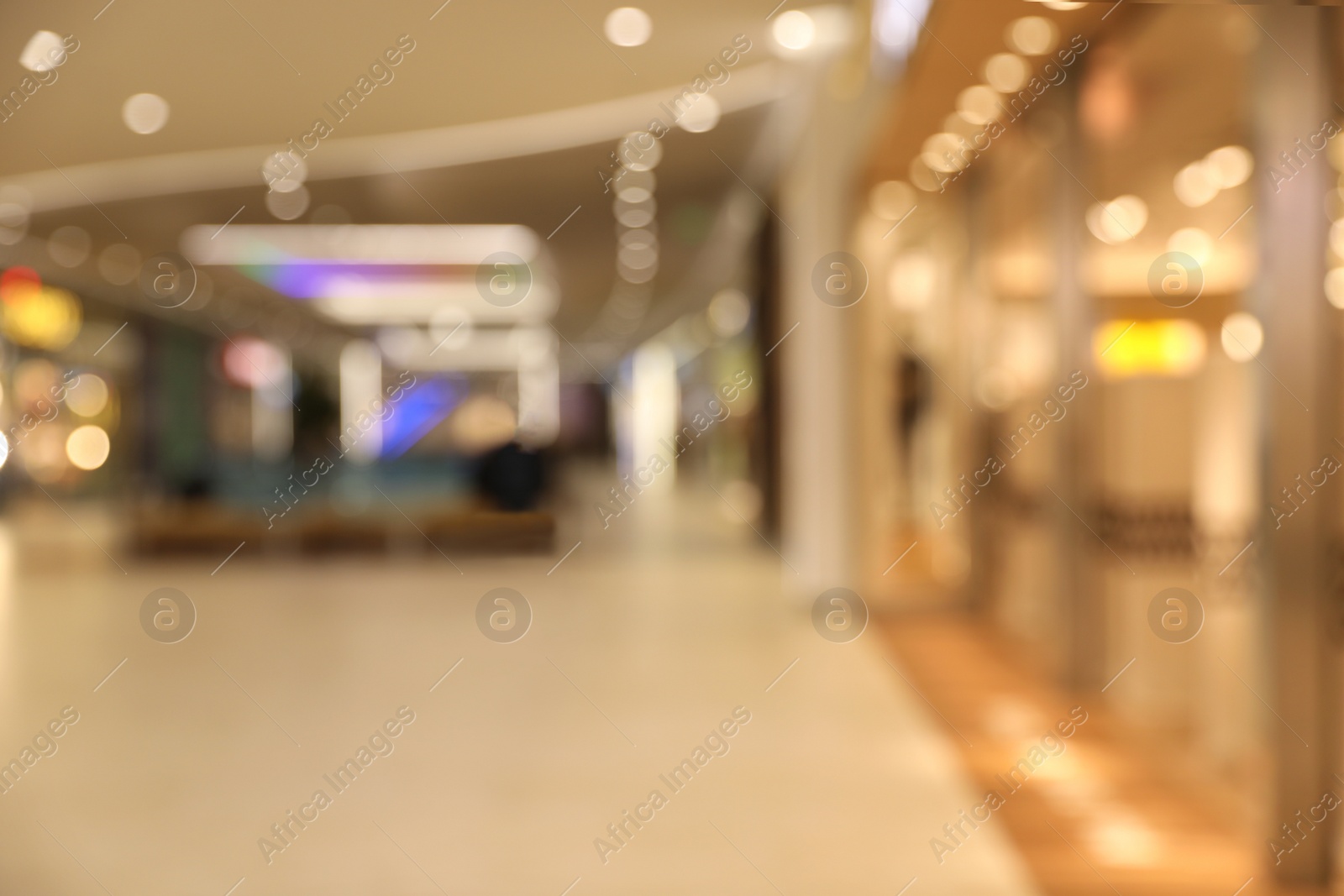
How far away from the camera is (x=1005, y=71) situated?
463 centimetres

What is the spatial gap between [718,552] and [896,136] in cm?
521

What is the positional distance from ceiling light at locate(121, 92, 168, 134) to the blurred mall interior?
0.07 metres

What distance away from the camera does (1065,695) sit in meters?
4.88

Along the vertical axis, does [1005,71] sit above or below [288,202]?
below

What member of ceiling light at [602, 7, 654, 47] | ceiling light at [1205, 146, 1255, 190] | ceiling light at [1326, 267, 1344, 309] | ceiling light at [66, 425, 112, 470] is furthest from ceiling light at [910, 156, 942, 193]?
ceiling light at [66, 425, 112, 470]

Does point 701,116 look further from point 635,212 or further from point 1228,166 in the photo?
point 1228,166

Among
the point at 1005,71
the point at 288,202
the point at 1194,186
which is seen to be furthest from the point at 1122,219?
the point at 288,202

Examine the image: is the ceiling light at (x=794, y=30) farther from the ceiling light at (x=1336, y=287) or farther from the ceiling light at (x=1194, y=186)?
the ceiling light at (x=1336, y=287)

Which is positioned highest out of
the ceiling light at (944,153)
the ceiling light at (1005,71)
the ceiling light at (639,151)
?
the ceiling light at (639,151)

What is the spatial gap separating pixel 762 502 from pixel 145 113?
6.78 metres

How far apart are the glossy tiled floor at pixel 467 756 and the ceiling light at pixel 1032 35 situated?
293 centimetres

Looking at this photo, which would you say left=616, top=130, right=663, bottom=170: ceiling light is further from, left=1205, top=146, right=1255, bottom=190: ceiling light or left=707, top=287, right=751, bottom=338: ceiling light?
left=1205, top=146, right=1255, bottom=190: ceiling light

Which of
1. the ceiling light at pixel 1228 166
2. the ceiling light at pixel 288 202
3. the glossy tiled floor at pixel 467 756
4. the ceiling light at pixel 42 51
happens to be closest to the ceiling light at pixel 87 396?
the ceiling light at pixel 288 202

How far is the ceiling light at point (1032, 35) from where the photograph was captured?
3.97 meters
